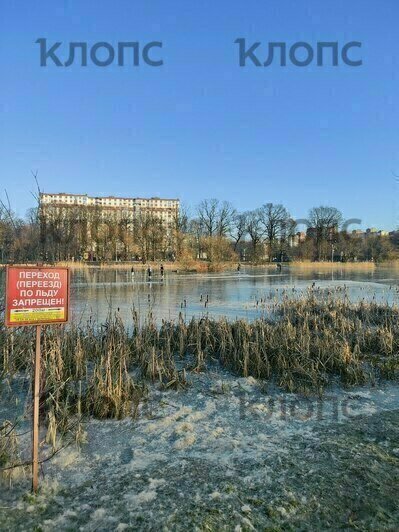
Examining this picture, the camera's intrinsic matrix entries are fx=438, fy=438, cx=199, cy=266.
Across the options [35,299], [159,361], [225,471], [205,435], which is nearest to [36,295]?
[35,299]

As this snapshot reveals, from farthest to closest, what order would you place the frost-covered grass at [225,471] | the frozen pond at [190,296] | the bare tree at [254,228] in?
the bare tree at [254,228] → the frozen pond at [190,296] → the frost-covered grass at [225,471]

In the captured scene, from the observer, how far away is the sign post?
296 centimetres

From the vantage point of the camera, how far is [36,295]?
3074 millimetres

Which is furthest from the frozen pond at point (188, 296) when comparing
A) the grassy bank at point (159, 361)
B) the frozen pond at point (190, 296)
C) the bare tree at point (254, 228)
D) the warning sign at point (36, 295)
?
the bare tree at point (254, 228)

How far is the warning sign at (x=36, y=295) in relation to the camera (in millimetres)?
2955

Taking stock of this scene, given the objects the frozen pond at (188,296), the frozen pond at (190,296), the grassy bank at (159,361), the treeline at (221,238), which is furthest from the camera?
the treeline at (221,238)

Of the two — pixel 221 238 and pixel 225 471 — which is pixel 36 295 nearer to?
pixel 225 471

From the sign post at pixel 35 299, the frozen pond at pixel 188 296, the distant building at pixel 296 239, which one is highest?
the distant building at pixel 296 239

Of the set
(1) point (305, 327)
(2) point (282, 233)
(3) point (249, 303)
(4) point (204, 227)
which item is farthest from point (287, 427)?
(2) point (282, 233)

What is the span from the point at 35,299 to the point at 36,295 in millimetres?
29

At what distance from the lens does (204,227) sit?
253 ft

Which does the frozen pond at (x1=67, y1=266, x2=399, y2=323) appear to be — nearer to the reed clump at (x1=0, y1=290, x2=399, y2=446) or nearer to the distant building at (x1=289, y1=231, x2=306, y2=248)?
the reed clump at (x1=0, y1=290, x2=399, y2=446)

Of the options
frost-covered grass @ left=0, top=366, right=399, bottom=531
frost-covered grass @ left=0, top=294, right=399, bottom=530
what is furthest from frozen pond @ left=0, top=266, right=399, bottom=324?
frost-covered grass @ left=0, top=366, right=399, bottom=531

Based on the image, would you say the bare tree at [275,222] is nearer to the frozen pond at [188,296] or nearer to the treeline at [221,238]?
the treeline at [221,238]
